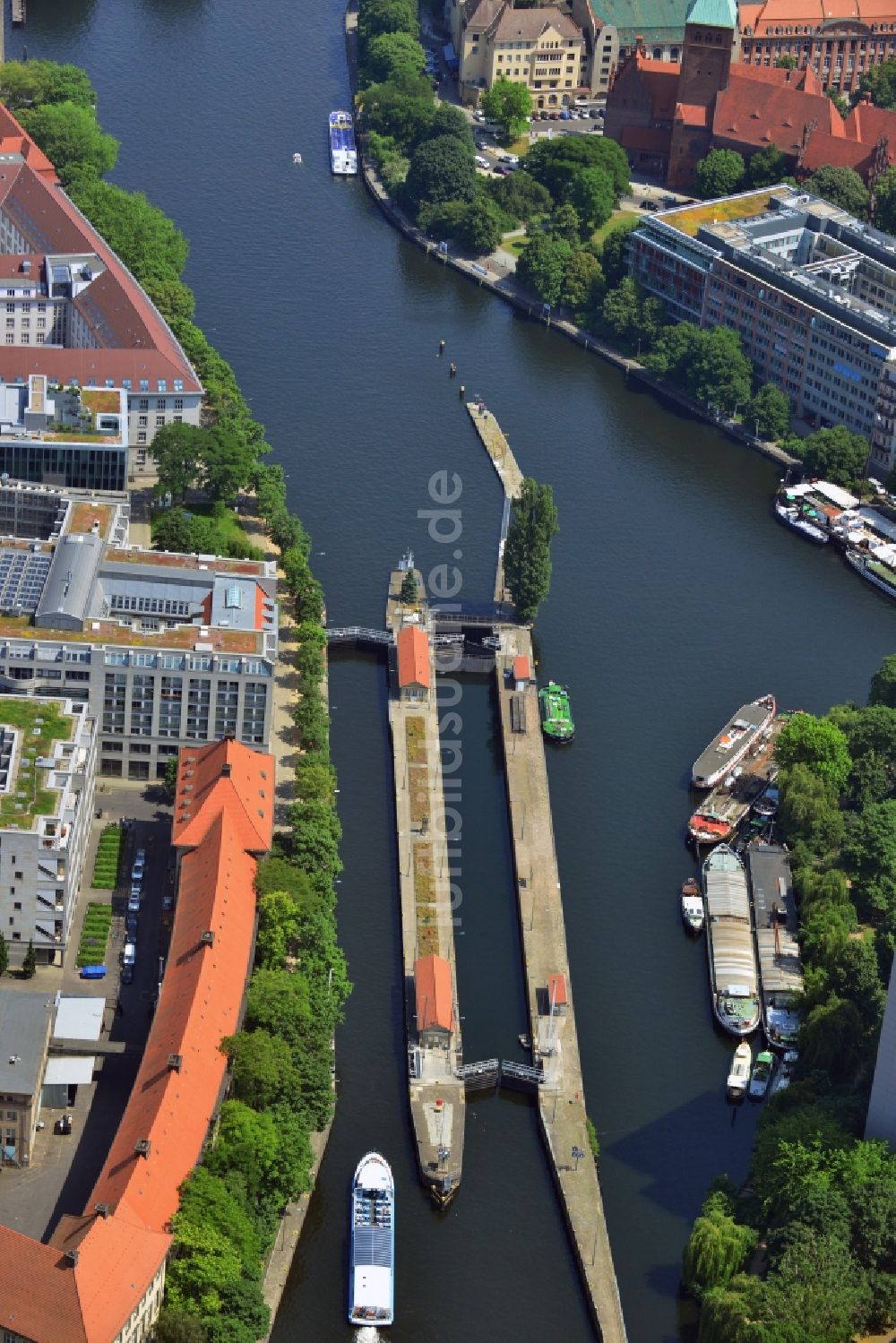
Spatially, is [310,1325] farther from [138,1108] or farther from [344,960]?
[344,960]

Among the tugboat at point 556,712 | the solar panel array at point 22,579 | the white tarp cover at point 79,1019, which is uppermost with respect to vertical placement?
the solar panel array at point 22,579

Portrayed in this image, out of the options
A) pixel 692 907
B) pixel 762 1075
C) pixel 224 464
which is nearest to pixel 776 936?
pixel 692 907

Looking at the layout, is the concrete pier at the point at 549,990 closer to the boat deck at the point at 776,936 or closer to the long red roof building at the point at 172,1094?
the boat deck at the point at 776,936

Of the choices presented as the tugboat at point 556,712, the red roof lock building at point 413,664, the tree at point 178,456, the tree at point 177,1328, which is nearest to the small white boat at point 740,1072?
the tugboat at point 556,712

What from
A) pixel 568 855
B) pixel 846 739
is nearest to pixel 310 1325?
pixel 568 855

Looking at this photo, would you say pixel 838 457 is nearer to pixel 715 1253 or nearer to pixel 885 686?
pixel 885 686
